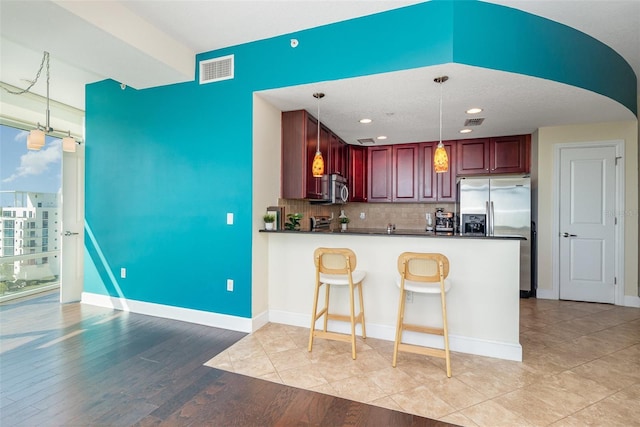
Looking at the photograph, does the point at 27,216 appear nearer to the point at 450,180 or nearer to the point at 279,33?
Answer: the point at 279,33

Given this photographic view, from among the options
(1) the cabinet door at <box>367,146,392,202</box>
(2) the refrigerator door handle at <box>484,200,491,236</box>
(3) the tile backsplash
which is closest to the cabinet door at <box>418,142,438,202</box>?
(3) the tile backsplash

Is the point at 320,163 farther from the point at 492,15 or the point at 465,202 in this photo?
the point at 465,202

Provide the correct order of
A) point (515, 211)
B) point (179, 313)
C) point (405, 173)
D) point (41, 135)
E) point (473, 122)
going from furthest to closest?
point (405, 173)
point (515, 211)
point (473, 122)
point (179, 313)
point (41, 135)

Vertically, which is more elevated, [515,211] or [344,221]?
[515,211]

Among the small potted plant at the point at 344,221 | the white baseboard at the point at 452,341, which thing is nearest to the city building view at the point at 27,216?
the white baseboard at the point at 452,341

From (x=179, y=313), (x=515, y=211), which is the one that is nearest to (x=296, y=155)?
(x=179, y=313)

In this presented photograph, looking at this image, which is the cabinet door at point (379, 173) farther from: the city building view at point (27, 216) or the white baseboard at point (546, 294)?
the city building view at point (27, 216)

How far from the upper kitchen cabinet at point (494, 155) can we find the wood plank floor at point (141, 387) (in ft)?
13.7

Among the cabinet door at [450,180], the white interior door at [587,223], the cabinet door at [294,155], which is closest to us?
the cabinet door at [294,155]

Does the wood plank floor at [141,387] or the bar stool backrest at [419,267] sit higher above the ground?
the bar stool backrest at [419,267]

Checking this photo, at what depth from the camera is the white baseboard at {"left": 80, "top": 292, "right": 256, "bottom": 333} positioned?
3174 millimetres

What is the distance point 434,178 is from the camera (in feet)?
16.8

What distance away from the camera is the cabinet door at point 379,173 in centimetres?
540

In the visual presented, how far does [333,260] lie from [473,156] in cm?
354
